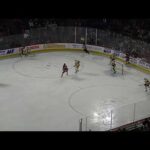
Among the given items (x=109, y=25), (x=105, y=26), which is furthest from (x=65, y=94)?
(x=109, y=25)

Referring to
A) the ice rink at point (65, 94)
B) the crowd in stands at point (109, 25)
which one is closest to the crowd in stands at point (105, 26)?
the crowd in stands at point (109, 25)

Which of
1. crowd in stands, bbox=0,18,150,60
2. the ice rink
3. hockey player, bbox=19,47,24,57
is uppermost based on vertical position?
crowd in stands, bbox=0,18,150,60

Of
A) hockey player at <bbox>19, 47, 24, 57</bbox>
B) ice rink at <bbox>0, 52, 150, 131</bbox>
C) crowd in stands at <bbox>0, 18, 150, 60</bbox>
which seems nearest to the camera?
ice rink at <bbox>0, 52, 150, 131</bbox>

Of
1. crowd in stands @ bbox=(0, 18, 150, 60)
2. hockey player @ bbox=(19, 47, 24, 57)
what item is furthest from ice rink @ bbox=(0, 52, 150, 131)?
crowd in stands @ bbox=(0, 18, 150, 60)

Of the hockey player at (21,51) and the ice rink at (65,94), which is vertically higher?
the hockey player at (21,51)

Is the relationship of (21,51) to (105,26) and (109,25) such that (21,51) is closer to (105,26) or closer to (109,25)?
(105,26)

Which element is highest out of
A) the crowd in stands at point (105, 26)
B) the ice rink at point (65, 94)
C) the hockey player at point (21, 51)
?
the crowd in stands at point (105, 26)

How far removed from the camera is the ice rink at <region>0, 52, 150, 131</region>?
13.8 meters

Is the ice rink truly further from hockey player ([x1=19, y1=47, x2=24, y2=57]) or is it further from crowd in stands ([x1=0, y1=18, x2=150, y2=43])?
crowd in stands ([x1=0, y1=18, x2=150, y2=43])

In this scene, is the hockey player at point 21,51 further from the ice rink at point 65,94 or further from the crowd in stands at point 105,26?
the crowd in stands at point 105,26

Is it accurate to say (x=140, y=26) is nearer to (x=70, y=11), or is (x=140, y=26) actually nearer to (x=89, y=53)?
(x=89, y=53)

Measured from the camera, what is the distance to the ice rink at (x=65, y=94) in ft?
45.1

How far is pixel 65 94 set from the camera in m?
17.0

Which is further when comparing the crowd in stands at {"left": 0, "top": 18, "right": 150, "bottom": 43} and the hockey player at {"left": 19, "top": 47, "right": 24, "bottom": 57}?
the crowd in stands at {"left": 0, "top": 18, "right": 150, "bottom": 43}
